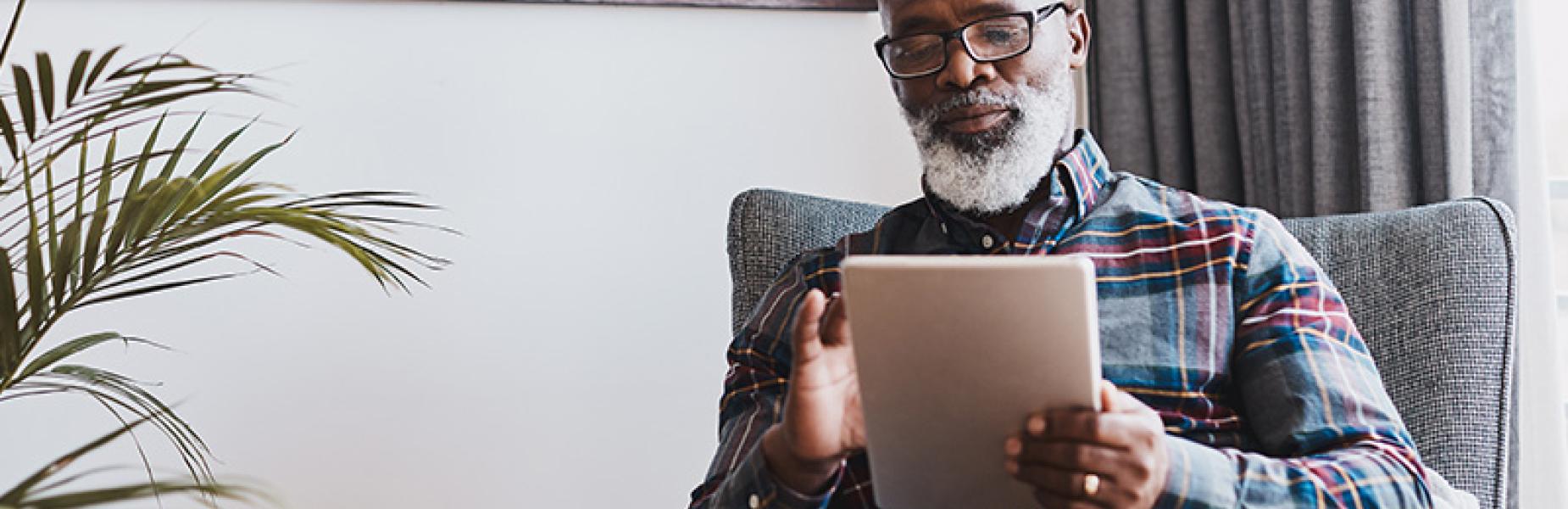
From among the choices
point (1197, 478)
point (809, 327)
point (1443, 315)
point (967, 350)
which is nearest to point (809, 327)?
point (809, 327)

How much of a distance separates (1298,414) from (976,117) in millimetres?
417

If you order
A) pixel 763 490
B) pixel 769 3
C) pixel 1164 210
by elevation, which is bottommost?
pixel 763 490

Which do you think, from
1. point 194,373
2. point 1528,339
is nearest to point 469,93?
point 194,373

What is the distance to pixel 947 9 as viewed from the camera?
4.67 feet

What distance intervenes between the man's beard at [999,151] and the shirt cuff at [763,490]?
1.03 ft

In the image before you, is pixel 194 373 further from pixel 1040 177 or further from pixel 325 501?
pixel 1040 177

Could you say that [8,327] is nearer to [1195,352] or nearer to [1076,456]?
[1076,456]

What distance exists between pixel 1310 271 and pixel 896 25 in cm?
46

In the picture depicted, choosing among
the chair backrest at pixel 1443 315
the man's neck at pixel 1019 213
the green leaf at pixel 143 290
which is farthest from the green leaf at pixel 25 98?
the chair backrest at pixel 1443 315

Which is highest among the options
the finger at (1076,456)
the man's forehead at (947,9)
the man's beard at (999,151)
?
the man's forehead at (947,9)

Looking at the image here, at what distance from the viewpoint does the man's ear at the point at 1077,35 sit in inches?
59.8

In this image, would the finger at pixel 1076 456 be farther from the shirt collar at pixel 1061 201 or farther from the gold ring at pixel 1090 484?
the shirt collar at pixel 1061 201

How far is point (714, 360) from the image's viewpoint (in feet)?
6.72

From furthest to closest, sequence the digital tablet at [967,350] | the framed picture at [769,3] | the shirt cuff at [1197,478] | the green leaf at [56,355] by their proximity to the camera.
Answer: the framed picture at [769,3], the green leaf at [56,355], the shirt cuff at [1197,478], the digital tablet at [967,350]
